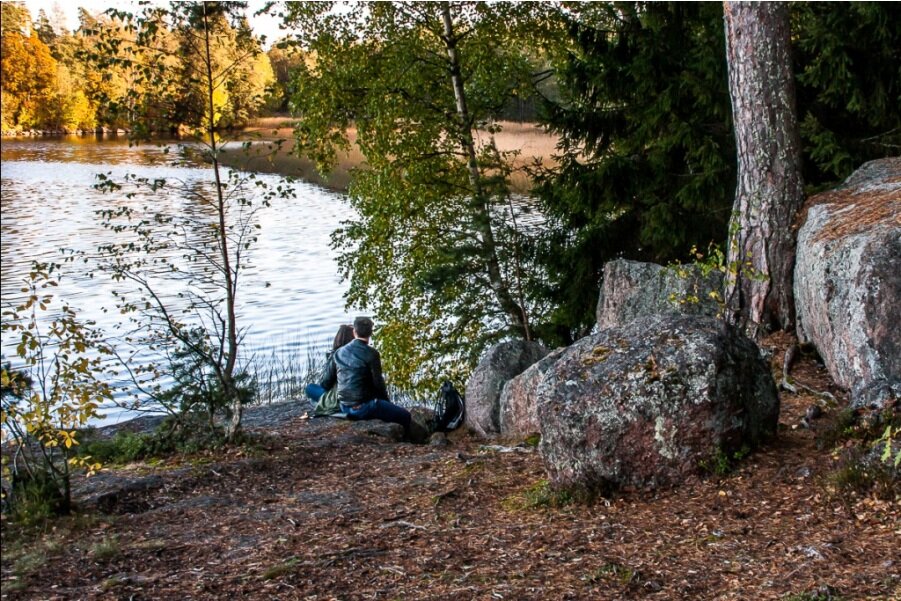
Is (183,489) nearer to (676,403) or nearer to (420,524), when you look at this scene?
(420,524)

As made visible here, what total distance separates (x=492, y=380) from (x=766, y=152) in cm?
360

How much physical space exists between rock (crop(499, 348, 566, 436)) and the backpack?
58.4 inches

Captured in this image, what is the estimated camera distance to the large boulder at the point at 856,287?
19.2 feet

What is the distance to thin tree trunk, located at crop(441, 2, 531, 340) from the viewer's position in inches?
491

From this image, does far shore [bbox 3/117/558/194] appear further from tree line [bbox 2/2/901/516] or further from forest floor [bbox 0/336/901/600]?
forest floor [bbox 0/336/901/600]

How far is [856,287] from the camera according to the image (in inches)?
240

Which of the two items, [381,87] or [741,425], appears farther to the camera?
[381,87]

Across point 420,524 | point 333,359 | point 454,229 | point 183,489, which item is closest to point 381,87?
point 454,229

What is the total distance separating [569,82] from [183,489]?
7652 mm

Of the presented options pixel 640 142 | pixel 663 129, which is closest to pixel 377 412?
pixel 640 142

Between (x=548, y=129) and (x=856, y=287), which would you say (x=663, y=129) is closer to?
(x=548, y=129)

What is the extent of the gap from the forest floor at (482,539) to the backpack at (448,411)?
10.6 ft

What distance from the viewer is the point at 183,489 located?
6.81 m

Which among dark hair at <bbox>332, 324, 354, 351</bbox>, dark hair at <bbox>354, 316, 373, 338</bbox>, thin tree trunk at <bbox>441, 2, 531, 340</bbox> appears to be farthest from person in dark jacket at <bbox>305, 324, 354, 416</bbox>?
thin tree trunk at <bbox>441, 2, 531, 340</bbox>
